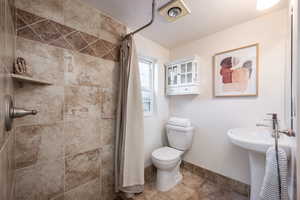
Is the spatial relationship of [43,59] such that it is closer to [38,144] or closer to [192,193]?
[38,144]

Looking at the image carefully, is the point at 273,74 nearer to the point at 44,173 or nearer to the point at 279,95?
the point at 279,95

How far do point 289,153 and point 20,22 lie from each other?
226 cm

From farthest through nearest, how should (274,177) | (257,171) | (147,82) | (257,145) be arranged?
1. (147,82)
2. (257,171)
3. (257,145)
4. (274,177)

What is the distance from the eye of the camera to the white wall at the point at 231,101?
1273mm

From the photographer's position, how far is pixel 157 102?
2.04 meters

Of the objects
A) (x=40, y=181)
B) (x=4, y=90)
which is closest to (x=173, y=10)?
(x=4, y=90)

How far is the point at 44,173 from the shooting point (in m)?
0.94

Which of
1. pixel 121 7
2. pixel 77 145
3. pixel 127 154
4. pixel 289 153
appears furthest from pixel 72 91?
pixel 289 153

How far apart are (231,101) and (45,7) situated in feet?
7.08

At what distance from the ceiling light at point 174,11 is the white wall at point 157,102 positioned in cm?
61

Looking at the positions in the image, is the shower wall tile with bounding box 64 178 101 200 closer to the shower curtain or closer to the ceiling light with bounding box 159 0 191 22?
the shower curtain

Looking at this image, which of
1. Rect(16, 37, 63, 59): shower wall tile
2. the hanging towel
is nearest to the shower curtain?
A: Rect(16, 37, 63, 59): shower wall tile

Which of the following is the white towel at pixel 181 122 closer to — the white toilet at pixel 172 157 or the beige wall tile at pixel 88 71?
the white toilet at pixel 172 157

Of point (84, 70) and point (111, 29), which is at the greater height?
point (111, 29)
